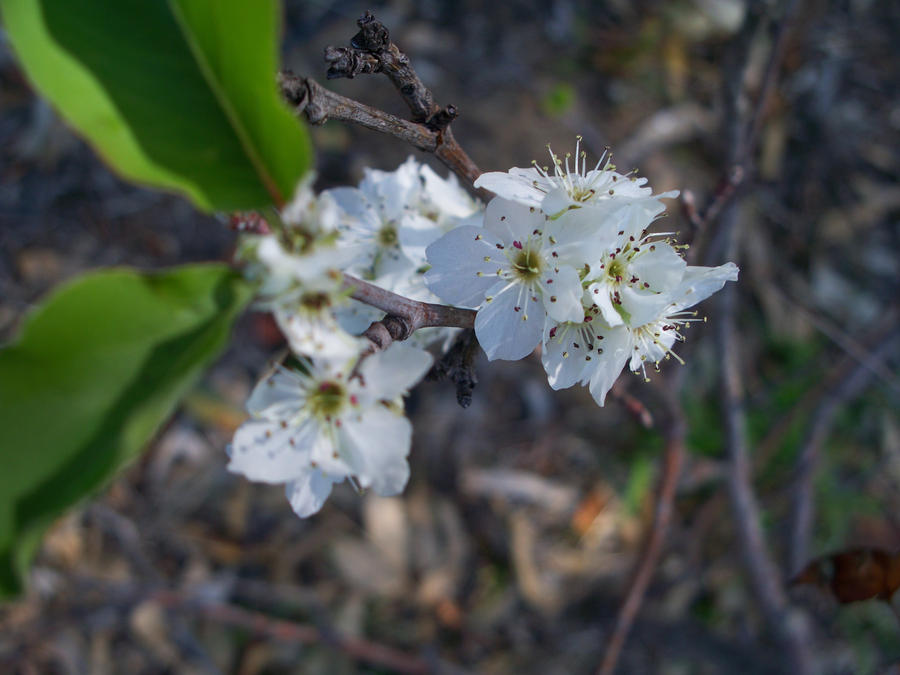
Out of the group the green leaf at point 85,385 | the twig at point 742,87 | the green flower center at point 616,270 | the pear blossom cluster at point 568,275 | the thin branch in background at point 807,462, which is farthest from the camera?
the thin branch in background at point 807,462

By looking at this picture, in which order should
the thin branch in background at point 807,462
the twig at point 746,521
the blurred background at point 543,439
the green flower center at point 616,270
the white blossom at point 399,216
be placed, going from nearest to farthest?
the green flower center at point 616,270, the white blossom at point 399,216, the twig at point 746,521, the thin branch in background at point 807,462, the blurred background at point 543,439

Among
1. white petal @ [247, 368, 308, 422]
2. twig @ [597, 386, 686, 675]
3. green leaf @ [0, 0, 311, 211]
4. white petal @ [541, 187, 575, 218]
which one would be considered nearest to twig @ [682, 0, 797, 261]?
twig @ [597, 386, 686, 675]

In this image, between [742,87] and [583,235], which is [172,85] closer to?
[583,235]

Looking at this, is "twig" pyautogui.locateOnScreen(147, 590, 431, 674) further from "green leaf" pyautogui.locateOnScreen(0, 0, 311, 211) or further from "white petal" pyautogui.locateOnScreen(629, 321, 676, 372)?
"green leaf" pyautogui.locateOnScreen(0, 0, 311, 211)

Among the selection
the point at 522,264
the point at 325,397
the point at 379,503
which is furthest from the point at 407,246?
the point at 379,503

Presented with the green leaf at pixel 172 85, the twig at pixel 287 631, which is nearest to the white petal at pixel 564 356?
the green leaf at pixel 172 85

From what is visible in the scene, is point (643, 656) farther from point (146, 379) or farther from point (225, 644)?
point (146, 379)

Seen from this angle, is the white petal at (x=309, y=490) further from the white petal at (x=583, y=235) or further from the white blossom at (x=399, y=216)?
the white petal at (x=583, y=235)
